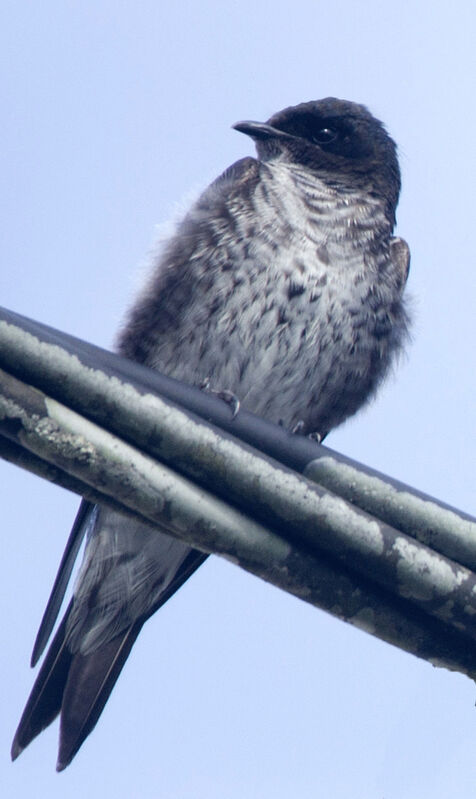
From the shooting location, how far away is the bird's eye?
4629 mm

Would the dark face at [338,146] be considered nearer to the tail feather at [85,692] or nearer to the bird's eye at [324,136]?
the bird's eye at [324,136]

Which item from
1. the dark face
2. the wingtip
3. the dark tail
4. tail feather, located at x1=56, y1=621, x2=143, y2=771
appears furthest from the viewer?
the dark face

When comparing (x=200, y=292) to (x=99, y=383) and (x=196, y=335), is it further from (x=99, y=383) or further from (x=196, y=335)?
(x=99, y=383)

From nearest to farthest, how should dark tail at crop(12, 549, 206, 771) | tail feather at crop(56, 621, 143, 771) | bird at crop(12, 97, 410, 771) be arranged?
dark tail at crop(12, 549, 206, 771) → tail feather at crop(56, 621, 143, 771) → bird at crop(12, 97, 410, 771)

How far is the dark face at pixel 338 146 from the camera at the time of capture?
454 cm

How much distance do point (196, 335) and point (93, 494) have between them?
1996mm

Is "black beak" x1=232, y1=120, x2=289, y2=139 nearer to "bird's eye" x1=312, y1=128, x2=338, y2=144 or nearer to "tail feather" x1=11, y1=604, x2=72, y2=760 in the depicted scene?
"bird's eye" x1=312, y1=128, x2=338, y2=144

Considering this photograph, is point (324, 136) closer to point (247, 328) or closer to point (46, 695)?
point (247, 328)

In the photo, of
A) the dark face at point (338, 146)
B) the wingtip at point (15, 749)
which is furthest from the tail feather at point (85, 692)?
the dark face at point (338, 146)

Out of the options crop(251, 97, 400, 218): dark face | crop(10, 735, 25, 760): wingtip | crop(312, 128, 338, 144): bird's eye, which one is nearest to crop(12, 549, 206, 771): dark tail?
crop(10, 735, 25, 760): wingtip

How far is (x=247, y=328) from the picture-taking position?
3760 mm

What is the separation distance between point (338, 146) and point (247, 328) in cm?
120

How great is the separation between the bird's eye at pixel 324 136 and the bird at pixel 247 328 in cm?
42

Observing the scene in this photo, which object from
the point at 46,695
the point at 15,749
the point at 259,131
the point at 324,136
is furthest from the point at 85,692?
the point at 324,136
